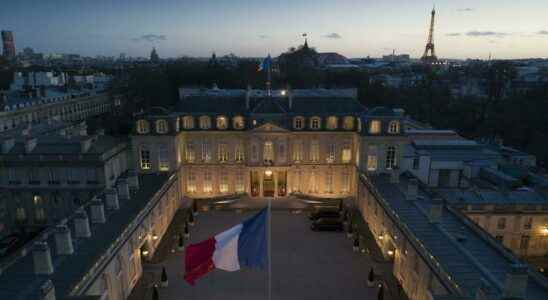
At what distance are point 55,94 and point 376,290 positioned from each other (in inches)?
2976

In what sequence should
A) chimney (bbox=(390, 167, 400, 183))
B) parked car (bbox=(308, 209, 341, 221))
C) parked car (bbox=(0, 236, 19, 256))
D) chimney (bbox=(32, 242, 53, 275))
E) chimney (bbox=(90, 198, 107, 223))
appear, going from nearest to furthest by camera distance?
chimney (bbox=(32, 242, 53, 275)) < chimney (bbox=(90, 198, 107, 223)) < parked car (bbox=(0, 236, 19, 256)) < chimney (bbox=(390, 167, 400, 183)) < parked car (bbox=(308, 209, 341, 221))

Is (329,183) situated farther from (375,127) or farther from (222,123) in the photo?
(222,123)

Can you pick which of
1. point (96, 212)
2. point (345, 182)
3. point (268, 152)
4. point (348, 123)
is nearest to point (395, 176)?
point (345, 182)

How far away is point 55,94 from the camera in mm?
80750

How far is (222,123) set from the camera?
4659 cm

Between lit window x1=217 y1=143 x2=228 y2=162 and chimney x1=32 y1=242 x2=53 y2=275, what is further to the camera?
lit window x1=217 y1=143 x2=228 y2=162

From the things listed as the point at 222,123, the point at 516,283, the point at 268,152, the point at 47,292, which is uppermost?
the point at 222,123

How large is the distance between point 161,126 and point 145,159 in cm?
436

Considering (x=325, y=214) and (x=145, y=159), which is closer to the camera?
(x=325, y=214)

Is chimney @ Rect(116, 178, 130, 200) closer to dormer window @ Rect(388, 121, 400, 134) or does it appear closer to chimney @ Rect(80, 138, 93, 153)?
chimney @ Rect(80, 138, 93, 153)

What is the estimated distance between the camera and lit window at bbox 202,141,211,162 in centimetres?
4722

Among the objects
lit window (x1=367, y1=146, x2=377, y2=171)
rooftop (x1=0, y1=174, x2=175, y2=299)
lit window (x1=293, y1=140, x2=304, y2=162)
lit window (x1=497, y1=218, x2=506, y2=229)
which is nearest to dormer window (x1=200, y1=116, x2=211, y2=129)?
lit window (x1=293, y1=140, x2=304, y2=162)

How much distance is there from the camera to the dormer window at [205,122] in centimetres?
4650

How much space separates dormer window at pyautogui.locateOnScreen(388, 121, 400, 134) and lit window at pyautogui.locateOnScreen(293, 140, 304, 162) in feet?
33.3
